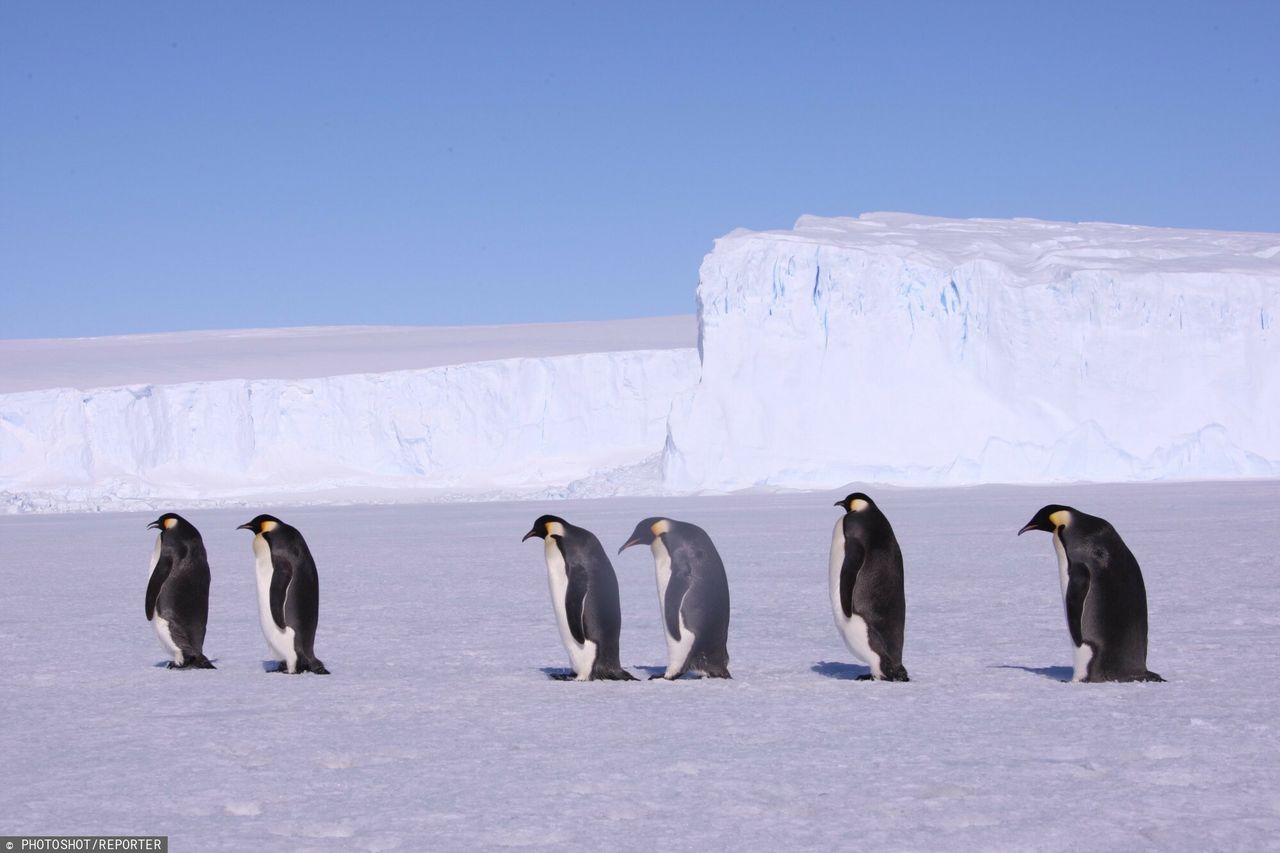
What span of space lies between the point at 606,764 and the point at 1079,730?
4.48ft

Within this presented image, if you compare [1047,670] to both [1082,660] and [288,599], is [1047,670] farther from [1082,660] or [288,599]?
[288,599]

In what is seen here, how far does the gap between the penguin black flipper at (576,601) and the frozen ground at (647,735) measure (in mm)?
208

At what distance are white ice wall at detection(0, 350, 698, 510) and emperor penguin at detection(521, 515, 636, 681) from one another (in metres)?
28.3

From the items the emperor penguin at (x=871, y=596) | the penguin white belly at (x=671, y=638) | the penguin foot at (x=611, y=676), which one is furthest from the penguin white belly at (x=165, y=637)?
the emperor penguin at (x=871, y=596)

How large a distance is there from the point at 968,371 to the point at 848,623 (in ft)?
71.8

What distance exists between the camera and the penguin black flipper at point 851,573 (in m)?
4.70

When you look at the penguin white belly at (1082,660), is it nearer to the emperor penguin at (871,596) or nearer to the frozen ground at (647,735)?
the frozen ground at (647,735)

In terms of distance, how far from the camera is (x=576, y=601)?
4746mm

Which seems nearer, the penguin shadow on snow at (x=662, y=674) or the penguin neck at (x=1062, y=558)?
the penguin neck at (x=1062, y=558)

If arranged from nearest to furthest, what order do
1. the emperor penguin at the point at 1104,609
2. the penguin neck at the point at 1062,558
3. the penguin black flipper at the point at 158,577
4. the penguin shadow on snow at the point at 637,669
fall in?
the emperor penguin at the point at 1104,609 < the penguin neck at the point at 1062,558 < the penguin shadow on snow at the point at 637,669 < the penguin black flipper at the point at 158,577

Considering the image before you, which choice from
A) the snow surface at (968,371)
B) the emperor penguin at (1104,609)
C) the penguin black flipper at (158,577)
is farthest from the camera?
the snow surface at (968,371)

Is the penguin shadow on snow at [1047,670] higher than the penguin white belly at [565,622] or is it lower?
lower

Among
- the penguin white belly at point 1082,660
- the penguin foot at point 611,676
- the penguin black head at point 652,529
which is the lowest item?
the penguin foot at point 611,676

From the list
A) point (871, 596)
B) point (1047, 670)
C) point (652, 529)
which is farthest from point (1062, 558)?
point (652, 529)
